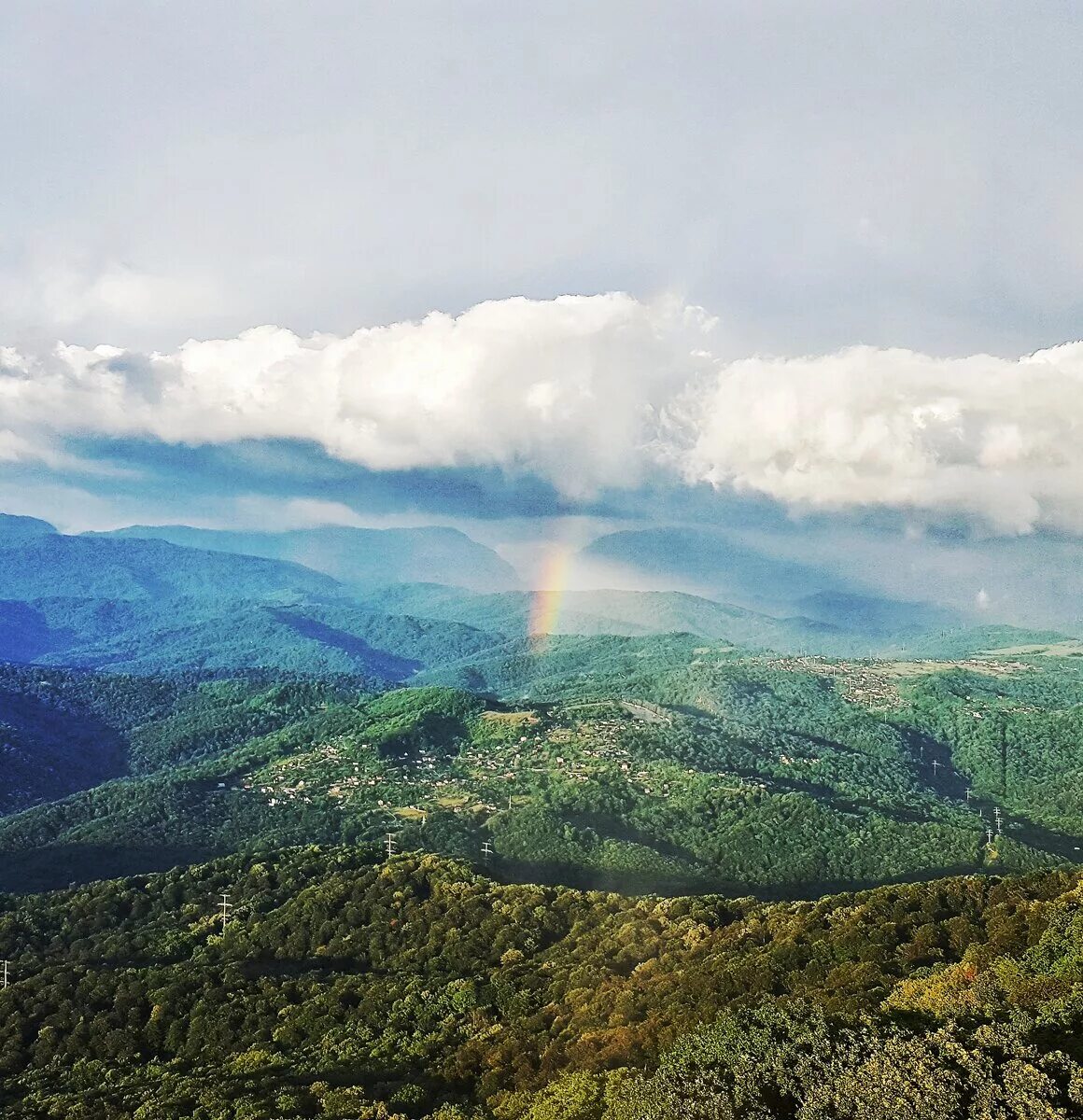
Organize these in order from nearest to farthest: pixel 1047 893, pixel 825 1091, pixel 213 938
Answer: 1. pixel 825 1091
2. pixel 1047 893
3. pixel 213 938

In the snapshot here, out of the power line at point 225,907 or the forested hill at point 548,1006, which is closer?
the forested hill at point 548,1006

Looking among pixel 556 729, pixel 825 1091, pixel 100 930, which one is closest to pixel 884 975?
pixel 825 1091

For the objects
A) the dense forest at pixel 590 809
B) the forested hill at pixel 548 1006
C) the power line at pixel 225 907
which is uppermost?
the forested hill at pixel 548 1006

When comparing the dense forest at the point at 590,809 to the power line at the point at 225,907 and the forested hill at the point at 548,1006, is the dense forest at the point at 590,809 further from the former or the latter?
A: the forested hill at the point at 548,1006

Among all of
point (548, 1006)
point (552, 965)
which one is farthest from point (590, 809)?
point (548, 1006)

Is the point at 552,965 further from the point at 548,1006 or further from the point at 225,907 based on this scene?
the point at 225,907

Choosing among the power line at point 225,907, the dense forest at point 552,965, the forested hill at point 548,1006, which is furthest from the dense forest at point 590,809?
the forested hill at point 548,1006

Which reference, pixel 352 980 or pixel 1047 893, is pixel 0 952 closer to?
pixel 352 980

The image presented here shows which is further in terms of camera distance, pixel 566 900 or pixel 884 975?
pixel 566 900
